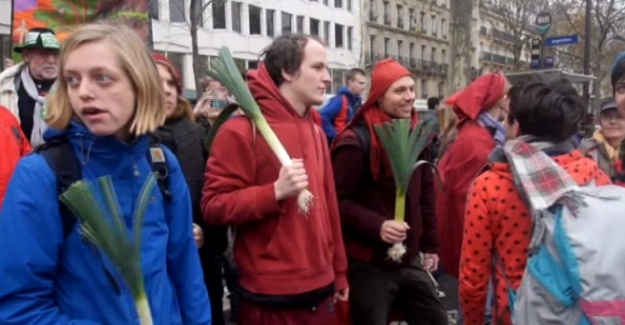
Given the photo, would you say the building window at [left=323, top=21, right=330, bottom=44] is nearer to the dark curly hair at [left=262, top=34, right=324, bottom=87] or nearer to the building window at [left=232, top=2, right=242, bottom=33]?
the building window at [left=232, top=2, right=242, bottom=33]

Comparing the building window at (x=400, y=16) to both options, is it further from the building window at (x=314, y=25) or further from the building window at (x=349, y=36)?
the building window at (x=314, y=25)

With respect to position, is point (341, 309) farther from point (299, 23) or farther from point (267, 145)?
point (299, 23)

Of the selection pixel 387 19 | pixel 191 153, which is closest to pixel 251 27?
pixel 387 19

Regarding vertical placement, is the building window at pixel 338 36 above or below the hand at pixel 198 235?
above

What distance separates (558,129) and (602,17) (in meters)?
26.3

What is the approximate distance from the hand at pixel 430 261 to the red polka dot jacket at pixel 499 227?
1137mm

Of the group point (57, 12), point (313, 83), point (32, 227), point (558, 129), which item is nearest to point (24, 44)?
point (57, 12)

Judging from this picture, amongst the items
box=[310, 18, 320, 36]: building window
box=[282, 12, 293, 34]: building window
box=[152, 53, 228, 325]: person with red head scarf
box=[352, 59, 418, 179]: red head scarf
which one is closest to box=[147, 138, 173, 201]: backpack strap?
box=[152, 53, 228, 325]: person with red head scarf

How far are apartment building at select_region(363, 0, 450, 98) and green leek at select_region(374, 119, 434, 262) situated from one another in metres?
46.0

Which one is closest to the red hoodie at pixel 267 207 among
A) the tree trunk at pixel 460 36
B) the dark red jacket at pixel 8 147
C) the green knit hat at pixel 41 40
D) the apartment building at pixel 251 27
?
the dark red jacket at pixel 8 147

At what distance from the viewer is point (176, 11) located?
112 feet

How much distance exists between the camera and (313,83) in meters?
3.18

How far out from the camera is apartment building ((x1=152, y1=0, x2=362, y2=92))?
33.5 m

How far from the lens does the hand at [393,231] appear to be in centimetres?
353
